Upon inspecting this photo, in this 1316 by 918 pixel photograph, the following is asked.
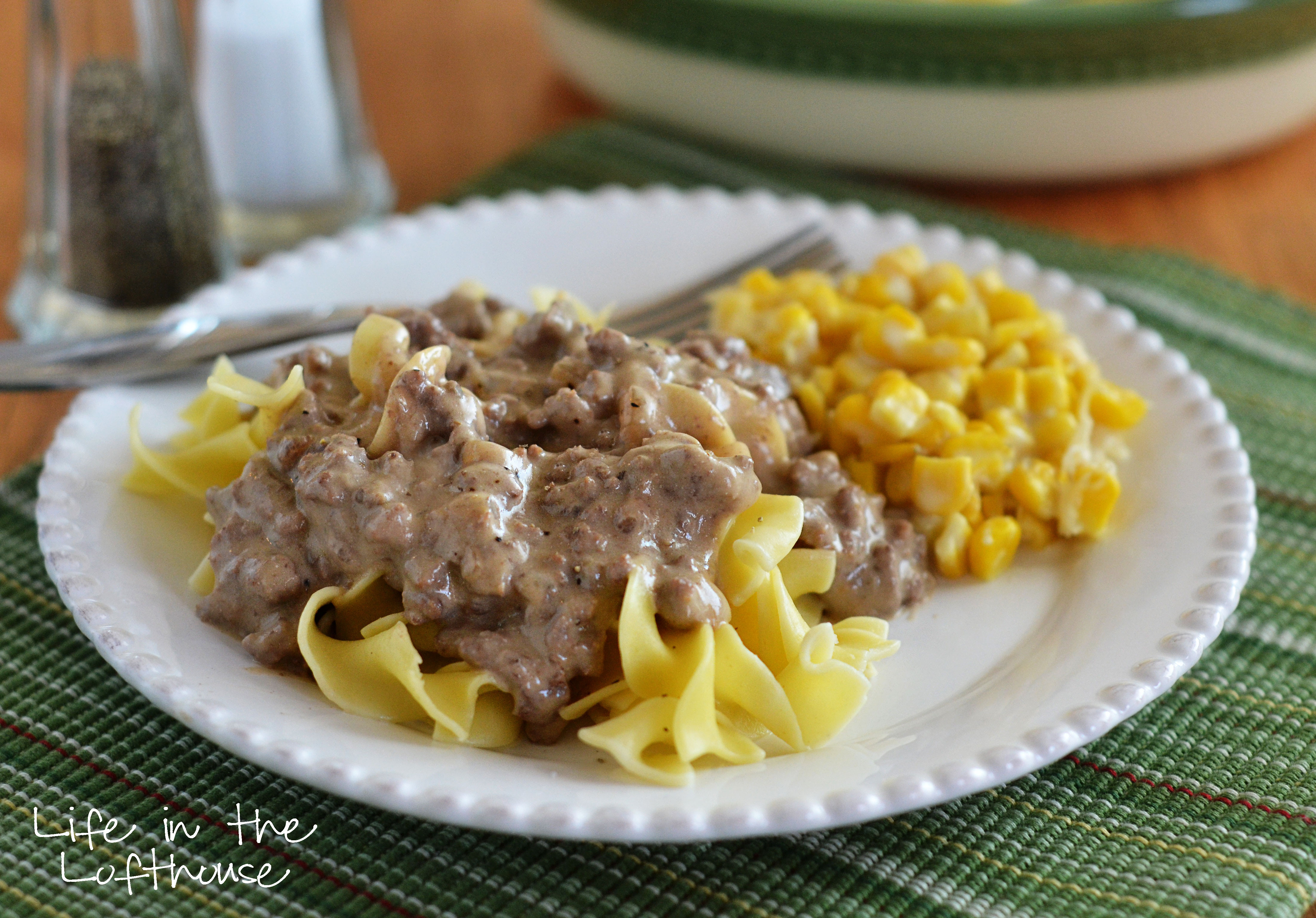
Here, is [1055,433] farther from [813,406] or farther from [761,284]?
[761,284]

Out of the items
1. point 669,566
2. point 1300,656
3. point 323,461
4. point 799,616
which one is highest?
point 323,461

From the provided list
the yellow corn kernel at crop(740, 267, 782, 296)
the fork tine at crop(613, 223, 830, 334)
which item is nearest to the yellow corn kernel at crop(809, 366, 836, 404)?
the yellow corn kernel at crop(740, 267, 782, 296)

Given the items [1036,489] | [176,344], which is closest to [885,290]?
[1036,489]

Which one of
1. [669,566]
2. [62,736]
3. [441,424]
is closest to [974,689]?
[669,566]

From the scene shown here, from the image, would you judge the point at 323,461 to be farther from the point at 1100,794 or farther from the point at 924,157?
the point at 924,157

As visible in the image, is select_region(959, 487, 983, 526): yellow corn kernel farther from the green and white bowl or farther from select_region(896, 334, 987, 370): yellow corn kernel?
the green and white bowl
